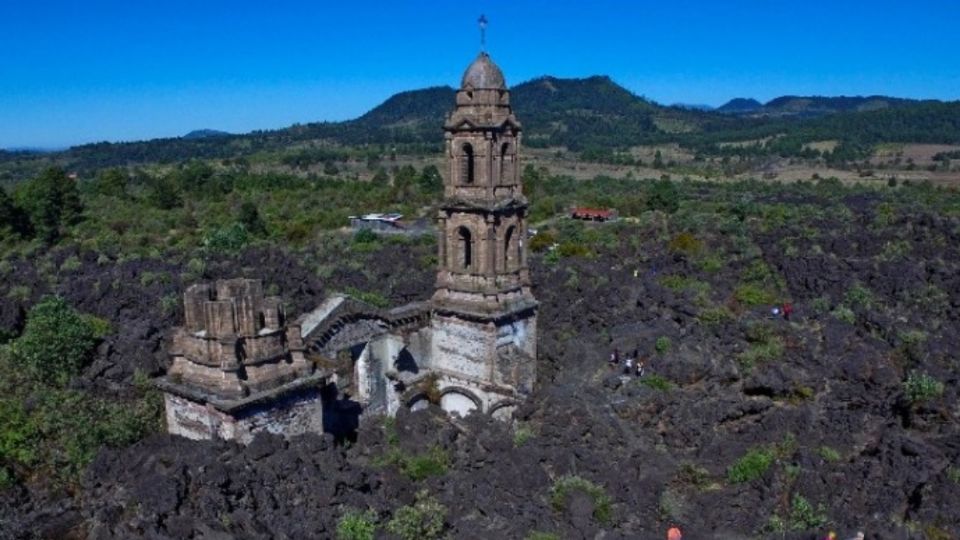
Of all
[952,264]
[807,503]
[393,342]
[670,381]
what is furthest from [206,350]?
[952,264]

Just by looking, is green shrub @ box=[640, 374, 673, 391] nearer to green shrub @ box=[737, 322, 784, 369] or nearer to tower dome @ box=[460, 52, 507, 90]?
green shrub @ box=[737, 322, 784, 369]

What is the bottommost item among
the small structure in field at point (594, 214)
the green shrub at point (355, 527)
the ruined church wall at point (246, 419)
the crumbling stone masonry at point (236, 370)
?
the small structure in field at point (594, 214)

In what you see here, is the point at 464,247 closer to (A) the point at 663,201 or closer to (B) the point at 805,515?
(B) the point at 805,515

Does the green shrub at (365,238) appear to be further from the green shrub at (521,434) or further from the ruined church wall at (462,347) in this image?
the green shrub at (521,434)

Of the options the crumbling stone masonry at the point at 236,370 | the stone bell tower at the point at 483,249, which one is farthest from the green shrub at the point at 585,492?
the crumbling stone masonry at the point at 236,370

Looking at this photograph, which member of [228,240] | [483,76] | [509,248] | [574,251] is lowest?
[574,251]

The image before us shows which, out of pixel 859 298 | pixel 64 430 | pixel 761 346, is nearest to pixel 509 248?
pixel 761 346

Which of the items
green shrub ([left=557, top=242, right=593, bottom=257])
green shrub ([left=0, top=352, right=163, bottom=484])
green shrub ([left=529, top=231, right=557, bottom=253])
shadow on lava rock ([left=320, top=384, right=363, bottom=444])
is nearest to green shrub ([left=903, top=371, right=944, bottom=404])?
shadow on lava rock ([left=320, top=384, right=363, bottom=444])
